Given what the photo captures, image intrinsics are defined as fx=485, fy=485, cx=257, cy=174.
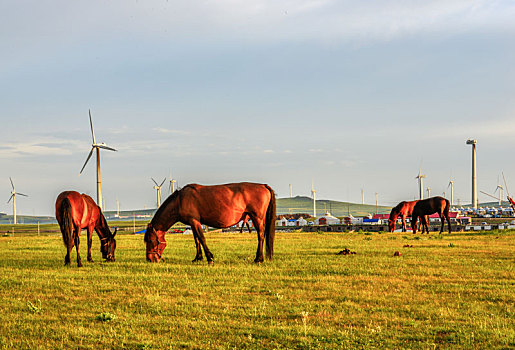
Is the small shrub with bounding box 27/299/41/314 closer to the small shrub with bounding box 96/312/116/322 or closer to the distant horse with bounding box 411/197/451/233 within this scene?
the small shrub with bounding box 96/312/116/322

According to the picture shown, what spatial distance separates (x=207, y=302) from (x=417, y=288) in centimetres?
637

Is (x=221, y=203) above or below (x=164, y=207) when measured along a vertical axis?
above

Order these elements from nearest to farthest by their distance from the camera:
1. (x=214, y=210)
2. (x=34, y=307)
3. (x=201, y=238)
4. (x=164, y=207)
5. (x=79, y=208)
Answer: (x=34, y=307)
(x=201, y=238)
(x=214, y=210)
(x=79, y=208)
(x=164, y=207)

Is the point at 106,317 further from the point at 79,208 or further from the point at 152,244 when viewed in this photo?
the point at 79,208

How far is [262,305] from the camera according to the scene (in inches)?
472

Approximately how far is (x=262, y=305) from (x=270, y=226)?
9.94 m

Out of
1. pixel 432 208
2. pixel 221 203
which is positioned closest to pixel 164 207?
pixel 221 203

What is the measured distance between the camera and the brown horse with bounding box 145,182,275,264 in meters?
21.4

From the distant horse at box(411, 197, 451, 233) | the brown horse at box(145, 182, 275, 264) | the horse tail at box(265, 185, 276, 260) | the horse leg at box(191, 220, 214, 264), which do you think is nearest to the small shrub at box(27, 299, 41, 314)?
the horse leg at box(191, 220, 214, 264)

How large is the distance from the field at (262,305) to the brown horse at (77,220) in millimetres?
1385

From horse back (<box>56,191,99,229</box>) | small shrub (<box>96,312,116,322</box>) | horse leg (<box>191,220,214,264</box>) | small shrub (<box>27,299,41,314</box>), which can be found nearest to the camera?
small shrub (<box>96,312,116,322</box>)

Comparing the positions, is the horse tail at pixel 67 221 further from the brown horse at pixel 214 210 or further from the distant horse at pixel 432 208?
the distant horse at pixel 432 208

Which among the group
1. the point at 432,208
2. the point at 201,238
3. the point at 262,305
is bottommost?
the point at 262,305

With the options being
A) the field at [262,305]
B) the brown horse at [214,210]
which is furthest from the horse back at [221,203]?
the field at [262,305]
